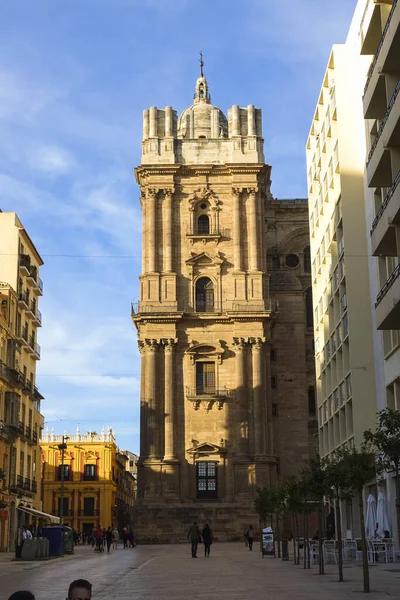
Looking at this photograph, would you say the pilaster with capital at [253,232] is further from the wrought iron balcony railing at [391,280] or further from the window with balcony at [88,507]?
the window with balcony at [88,507]

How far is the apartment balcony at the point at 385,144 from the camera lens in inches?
959

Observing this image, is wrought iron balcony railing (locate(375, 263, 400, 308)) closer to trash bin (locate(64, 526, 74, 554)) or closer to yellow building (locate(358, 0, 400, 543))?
yellow building (locate(358, 0, 400, 543))

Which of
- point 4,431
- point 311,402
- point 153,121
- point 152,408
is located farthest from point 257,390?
point 153,121

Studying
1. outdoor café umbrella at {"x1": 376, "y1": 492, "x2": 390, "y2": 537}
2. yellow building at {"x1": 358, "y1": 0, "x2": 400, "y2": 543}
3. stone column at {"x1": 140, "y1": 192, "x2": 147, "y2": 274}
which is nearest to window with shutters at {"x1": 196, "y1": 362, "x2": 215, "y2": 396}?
stone column at {"x1": 140, "y1": 192, "x2": 147, "y2": 274}

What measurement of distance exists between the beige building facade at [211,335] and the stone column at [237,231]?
97 millimetres

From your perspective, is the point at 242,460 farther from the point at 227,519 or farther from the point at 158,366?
the point at 158,366

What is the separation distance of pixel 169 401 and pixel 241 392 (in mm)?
5184

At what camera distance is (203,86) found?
7912cm

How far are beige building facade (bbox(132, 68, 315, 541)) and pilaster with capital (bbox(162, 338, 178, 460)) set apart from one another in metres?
0.09

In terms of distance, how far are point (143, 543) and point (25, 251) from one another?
21748mm

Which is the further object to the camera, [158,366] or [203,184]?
[203,184]

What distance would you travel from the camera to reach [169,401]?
6400 centimetres

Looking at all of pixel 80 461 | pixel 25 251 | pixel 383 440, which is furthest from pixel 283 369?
pixel 383 440

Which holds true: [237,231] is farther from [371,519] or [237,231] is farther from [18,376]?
[371,519]
